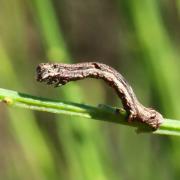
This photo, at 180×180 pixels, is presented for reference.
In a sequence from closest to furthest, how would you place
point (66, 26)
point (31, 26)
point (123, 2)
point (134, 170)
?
point (123, 2) → point (134, 170) → point (66, 26) → point (31, 26)

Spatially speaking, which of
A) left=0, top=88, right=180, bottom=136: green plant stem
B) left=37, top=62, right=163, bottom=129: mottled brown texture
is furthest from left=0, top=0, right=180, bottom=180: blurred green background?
left=0, top=88, right=180, bottom=136: green plant stem

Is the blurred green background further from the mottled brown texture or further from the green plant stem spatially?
the green plant stem

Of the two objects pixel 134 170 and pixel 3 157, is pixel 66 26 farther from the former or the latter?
pixel 3 157

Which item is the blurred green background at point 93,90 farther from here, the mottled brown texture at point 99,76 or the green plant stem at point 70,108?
the green plant stem at point 70,108

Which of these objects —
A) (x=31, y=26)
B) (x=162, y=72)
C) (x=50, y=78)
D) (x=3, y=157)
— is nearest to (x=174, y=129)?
(x=50, y=78)

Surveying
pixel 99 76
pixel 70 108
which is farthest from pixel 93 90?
pixel 70 108

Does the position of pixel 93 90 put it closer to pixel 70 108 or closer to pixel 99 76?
pixel 99 76

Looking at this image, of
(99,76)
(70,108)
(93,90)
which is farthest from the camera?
(93,90)
